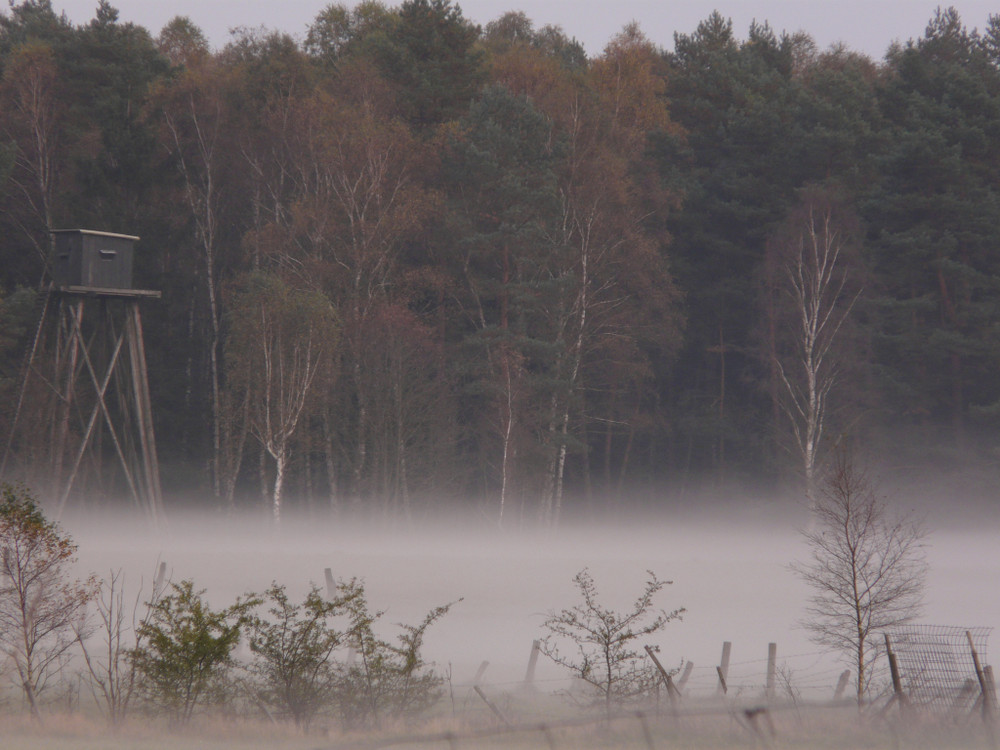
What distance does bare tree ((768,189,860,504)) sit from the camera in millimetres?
39156

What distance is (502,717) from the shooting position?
15984mm

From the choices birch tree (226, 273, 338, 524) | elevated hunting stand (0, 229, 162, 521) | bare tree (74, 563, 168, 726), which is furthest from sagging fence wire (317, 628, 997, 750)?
birch tree (226, 273, 338, 524)

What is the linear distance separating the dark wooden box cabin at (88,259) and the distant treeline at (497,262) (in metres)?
6.45

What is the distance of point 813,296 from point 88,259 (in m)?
22.9

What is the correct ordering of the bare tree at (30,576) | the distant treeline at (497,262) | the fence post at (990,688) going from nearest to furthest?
the fence post at (990,688), the bare tree at (30,576), the distant treeline at (497,262)

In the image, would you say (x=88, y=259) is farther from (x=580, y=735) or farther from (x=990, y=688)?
(x=990, y=688)

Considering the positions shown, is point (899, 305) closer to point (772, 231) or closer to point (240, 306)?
point (772, 231)

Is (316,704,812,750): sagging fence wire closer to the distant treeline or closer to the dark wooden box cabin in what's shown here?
the dark wooden box cabin

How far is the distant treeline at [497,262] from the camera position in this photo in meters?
39.2

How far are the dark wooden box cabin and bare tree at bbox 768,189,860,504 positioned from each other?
2149cm

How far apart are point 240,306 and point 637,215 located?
49.5 ft

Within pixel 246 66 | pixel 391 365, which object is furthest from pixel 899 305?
pixel 246 66

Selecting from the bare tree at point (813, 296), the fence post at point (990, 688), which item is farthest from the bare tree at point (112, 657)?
the bare tree at point (813, 296)

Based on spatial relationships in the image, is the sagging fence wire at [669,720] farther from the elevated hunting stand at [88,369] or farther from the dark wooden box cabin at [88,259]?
the dark wooden box cabin at [88,259]
